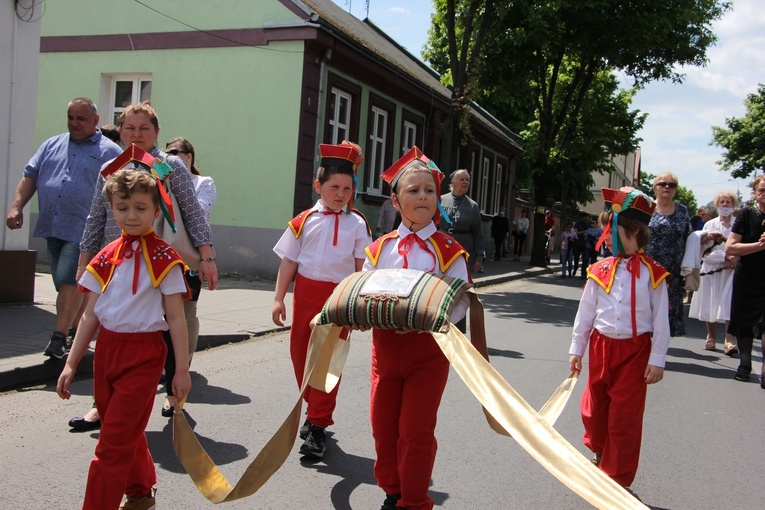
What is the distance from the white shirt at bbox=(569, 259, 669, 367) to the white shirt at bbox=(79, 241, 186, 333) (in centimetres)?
237

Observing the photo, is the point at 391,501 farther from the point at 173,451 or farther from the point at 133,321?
the point at 173,451

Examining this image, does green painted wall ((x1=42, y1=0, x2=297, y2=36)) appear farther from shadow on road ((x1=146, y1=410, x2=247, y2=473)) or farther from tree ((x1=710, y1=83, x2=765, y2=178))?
tree ((x1=710, y1=83, x2=765, y2=178))

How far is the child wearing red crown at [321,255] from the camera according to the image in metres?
4.46

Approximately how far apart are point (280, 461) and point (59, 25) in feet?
55.1

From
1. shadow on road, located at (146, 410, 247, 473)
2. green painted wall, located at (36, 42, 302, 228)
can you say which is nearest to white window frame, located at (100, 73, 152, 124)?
green painted wall, located at (36, 42, 302, 228)

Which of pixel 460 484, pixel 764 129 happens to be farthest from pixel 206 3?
pixel 764 129

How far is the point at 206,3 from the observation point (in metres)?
15.4

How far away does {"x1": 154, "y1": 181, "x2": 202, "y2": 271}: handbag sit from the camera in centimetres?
478

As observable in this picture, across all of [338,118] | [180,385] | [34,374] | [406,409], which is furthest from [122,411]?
[338,118]

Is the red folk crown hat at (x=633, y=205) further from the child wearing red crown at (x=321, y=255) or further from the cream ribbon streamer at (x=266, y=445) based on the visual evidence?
the cream ribbon streamer at (x=266, y=445)

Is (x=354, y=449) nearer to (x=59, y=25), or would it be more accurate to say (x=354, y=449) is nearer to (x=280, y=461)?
(x=280, y=461)

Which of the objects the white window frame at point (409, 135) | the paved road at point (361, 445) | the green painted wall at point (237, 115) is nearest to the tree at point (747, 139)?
the white window frame at point (409, 135)

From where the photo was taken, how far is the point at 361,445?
4.79m

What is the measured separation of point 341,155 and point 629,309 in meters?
1.93
